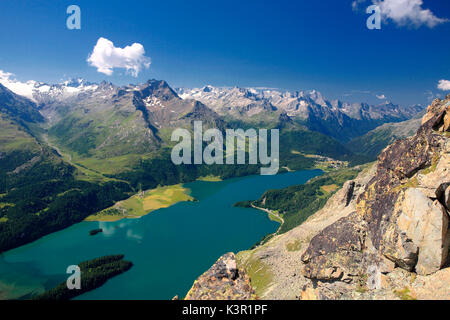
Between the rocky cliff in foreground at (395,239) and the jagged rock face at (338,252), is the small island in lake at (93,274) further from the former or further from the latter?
the jagged rock face at (338,252)

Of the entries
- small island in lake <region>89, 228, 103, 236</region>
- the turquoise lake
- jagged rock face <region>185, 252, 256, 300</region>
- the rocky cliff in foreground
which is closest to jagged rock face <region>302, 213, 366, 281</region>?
the rocky cliff in foreground

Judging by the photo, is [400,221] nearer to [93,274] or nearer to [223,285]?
[223,285]

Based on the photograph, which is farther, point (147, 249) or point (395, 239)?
point (147, 249)

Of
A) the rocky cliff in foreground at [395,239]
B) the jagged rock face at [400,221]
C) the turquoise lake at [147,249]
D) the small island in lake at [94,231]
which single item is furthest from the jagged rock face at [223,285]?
the small island in lake at [94,231]

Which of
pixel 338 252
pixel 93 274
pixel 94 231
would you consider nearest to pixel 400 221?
pixel 338 252

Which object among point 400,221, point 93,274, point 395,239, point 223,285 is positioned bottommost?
point 93,274
